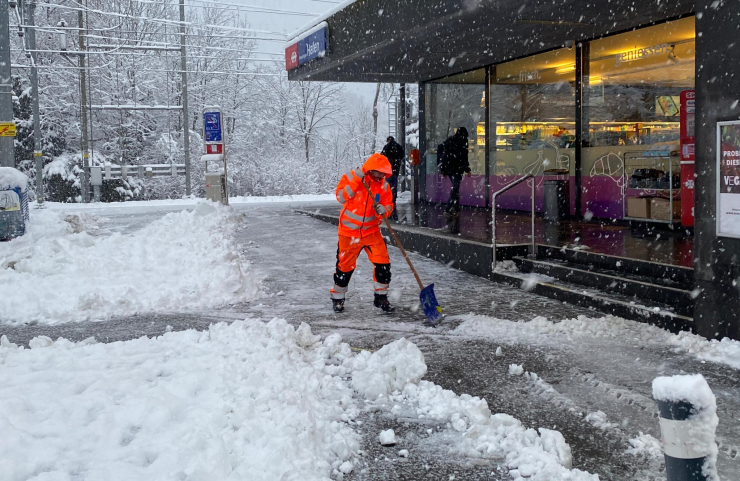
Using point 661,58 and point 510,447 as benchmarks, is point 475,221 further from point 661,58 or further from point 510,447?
point 510,447

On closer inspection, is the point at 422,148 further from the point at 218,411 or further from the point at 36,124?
the point at 218,411

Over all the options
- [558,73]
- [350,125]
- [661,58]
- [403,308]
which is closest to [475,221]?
[558,73]

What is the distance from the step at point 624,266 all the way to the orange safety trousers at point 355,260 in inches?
103

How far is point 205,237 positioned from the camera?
43.7 feet

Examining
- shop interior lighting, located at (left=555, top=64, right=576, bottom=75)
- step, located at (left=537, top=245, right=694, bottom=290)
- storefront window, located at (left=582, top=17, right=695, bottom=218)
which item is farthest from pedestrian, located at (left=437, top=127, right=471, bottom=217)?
step, located at (left=537, top=245, right=694, bottom=290)

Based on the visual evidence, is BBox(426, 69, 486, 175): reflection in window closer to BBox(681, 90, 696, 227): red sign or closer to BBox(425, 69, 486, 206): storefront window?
BBox(425, 69, 486, 206): storefront window

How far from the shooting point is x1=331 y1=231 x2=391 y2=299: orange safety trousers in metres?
8.01

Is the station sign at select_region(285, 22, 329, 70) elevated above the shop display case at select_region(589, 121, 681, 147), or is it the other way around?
the station sign at select_region(285, 22, 329, 70)

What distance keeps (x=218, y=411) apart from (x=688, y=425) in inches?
107

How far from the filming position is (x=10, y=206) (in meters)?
14.3

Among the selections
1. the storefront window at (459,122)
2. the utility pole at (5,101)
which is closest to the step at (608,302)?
the storefront window at (459,122)

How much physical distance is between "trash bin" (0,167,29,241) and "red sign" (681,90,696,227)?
12191mm

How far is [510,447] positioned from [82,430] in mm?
2468

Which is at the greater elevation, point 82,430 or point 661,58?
point 661,58
